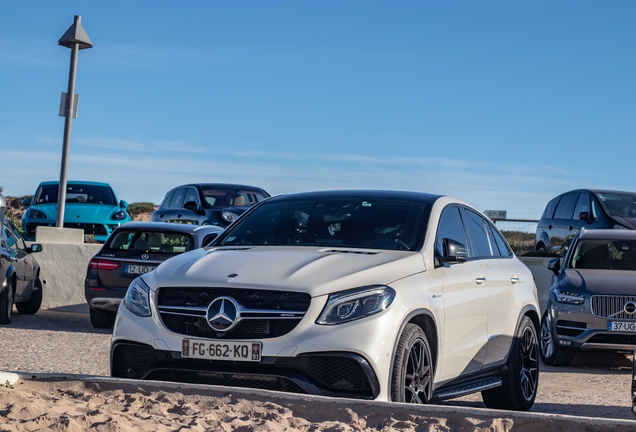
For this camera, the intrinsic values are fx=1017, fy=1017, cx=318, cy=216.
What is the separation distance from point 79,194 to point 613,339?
14.5m

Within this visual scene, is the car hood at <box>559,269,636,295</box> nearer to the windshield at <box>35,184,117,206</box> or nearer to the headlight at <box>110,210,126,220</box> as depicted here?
the headlight at <box>110,210,126,220</box>

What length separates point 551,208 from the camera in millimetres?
21594

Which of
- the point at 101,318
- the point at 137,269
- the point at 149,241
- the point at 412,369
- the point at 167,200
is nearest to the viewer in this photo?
the point at 412,369

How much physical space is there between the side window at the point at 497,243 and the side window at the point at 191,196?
1260cm

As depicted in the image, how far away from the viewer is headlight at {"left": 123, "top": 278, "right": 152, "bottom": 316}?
20.7 feet

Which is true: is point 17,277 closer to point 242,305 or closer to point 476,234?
point 476,234

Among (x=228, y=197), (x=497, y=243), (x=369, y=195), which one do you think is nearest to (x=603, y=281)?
(x=497, y=243)

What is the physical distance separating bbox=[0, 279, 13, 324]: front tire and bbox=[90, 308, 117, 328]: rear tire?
1157mm

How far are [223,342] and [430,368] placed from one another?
4.44 ft

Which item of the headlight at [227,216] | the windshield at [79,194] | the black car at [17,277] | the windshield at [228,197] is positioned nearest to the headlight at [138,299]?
the black car at [17,277]

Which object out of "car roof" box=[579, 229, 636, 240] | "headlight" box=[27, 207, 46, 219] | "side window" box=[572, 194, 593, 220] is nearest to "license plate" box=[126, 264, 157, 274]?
"car roof" box=[579, 229, 636, 240]

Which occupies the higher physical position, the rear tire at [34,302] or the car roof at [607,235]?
the car roof at [607,235]

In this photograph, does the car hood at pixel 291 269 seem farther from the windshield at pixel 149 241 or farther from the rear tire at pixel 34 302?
the rear tire at pixel 34 302

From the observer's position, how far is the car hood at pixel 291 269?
5.98 m
